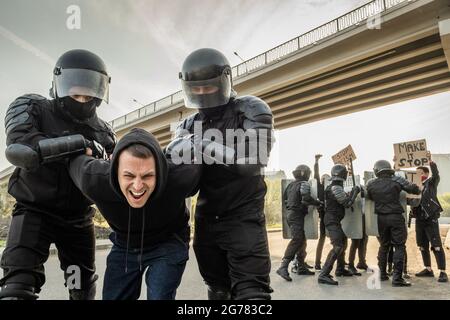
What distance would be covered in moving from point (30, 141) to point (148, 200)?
945mm

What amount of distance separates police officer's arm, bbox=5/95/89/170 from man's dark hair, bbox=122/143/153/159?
48 centimetres

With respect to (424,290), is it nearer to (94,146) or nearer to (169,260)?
(169,260)

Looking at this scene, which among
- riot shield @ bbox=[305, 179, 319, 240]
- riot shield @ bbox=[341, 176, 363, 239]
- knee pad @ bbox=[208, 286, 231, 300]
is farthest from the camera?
riot shield @ bbox=[305, 179, 319, 240]

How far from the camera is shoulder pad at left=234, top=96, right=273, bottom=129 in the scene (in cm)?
207

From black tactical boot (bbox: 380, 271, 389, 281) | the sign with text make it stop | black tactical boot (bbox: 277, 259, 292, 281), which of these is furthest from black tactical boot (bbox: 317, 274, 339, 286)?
the sign with text make it stop

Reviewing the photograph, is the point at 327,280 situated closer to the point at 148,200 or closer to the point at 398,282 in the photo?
the point at 398,282

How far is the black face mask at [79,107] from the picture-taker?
2338mm

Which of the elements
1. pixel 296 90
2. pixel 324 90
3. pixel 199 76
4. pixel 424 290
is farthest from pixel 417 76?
pixel 199 76

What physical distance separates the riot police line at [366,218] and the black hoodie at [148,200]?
405 centimetres

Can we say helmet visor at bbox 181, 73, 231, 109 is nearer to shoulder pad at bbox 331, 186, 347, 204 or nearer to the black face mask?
the black face mask

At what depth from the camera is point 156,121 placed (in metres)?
22.2

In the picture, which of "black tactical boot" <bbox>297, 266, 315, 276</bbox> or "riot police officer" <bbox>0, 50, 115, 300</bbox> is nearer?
"riot police officer" <bbox>0, 50, 115, 300</bbox>

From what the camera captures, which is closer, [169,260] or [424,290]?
[169,260]
